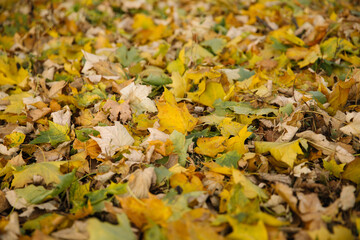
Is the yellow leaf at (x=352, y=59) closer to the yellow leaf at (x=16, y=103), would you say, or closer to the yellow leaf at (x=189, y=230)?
the yellow leaf at (x=189, y=230)

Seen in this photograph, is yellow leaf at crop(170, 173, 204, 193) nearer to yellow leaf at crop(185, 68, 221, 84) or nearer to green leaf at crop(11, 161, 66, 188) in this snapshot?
green leaf at crop(11, 161, 66, 188)

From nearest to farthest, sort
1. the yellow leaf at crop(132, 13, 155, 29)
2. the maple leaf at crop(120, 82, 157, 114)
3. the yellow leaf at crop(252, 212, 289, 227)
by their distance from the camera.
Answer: the yellow leaf at crop(252, 212, 289, 227) < the maple leaf at crop(120, 82, 157, 114) < the yellow leaf at crop(132, 13, 155, 29)

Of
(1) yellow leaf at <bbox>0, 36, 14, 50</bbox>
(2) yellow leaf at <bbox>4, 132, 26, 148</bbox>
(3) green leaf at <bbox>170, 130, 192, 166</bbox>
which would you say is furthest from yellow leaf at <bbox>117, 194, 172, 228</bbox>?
(1) yellow leaf at <bbox>0, 36, 14, 50</bbox>

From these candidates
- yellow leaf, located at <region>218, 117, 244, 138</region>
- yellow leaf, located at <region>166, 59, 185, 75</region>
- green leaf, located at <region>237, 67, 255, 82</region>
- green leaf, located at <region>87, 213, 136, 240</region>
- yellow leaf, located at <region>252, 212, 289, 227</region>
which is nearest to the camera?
green leaf, located at <region>87, 213, 136, 240</region>

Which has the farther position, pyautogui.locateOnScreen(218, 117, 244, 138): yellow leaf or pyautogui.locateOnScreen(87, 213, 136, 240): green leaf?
pyautogui.locateOnScreen(218, 117, 244, 138): yellow leaf

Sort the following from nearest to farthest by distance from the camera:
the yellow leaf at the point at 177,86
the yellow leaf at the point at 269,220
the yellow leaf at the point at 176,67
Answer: the yellow leaf at the point at 269,220 < the yellow leaf at the point at 177,86 < the yellow leaf at the point at 176,67

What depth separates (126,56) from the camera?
8.00 feet

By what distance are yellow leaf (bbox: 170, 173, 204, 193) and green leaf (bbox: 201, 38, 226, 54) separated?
4.73 ft

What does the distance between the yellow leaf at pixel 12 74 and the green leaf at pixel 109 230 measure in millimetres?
1584

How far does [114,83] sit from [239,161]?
1.07 metres

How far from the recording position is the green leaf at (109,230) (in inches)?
38.1

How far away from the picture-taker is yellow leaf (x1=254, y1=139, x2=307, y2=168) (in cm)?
135

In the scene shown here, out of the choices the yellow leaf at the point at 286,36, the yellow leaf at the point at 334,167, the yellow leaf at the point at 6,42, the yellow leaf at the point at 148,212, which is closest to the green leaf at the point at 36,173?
the yellow leaf at the point at 148,212

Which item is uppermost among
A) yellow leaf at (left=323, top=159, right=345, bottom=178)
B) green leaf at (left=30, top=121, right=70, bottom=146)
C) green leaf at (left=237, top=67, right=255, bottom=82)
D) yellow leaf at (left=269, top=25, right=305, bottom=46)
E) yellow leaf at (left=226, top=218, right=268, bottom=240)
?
yellow leaf at (left=269, top=25, right=305, bottom=46)
